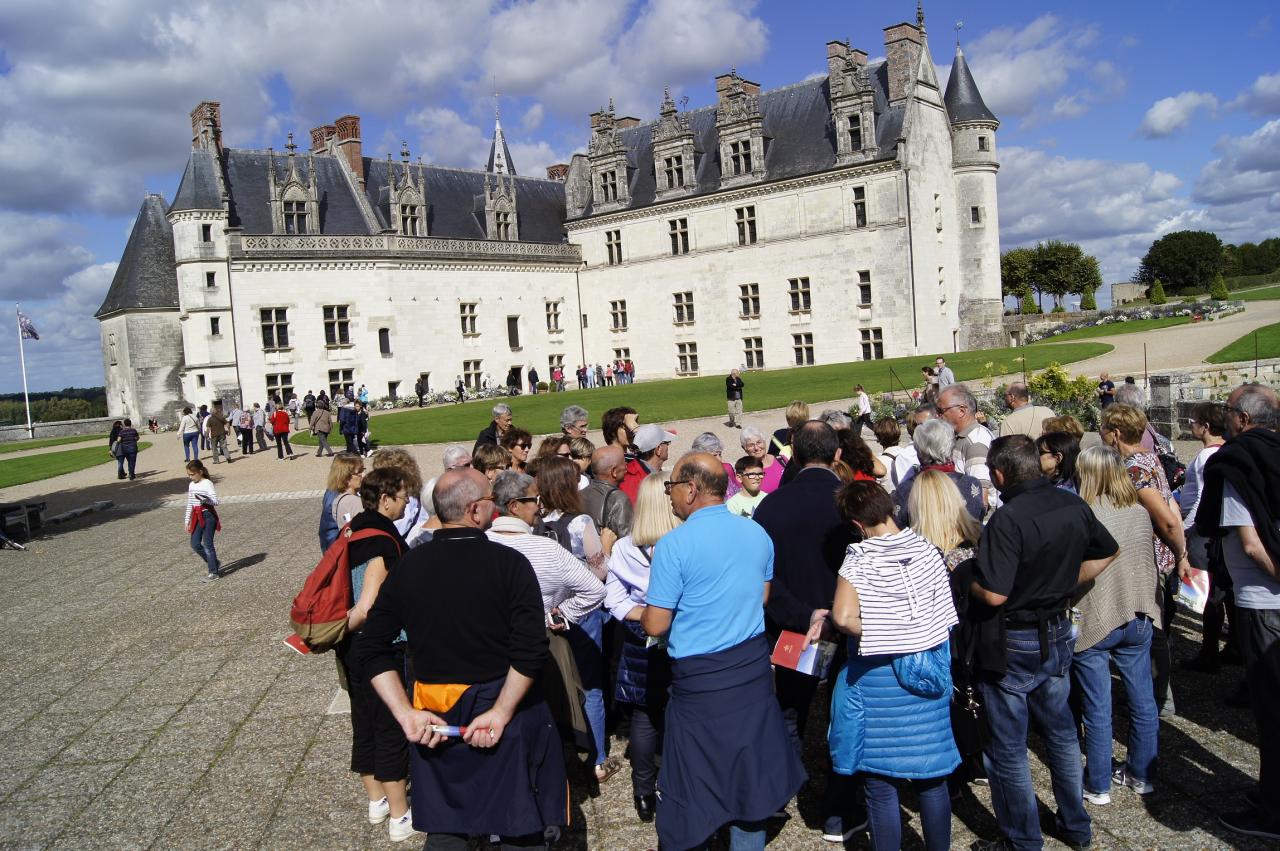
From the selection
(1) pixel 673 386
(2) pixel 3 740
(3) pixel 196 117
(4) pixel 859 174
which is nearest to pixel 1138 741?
(2) pixel 3 740

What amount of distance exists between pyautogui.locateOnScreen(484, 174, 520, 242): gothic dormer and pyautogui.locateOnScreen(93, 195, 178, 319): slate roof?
13951mm

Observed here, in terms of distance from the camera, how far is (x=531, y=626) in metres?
3.49

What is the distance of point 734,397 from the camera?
21859 mm

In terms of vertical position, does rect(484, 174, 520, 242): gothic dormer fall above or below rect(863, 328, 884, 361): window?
above

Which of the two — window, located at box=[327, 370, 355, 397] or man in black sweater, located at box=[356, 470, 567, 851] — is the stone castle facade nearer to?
window, located at box=[327, 370, 355, 397]

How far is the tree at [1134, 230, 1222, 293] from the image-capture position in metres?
74.6

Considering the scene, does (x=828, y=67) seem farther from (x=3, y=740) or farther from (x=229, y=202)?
(x=3, y=740)

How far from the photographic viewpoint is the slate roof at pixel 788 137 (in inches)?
1523

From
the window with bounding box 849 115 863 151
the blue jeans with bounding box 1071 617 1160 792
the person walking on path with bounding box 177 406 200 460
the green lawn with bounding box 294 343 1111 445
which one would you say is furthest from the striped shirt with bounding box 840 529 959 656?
the window with bounding box 849 115 863 151

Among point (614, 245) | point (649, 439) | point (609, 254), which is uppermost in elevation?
point (614, 245)

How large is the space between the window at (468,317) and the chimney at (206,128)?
11.7 metres

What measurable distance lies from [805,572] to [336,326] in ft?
123

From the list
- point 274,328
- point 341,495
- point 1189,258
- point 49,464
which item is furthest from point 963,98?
point 1189,258

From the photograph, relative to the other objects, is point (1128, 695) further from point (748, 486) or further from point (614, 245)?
point (614, 245)
